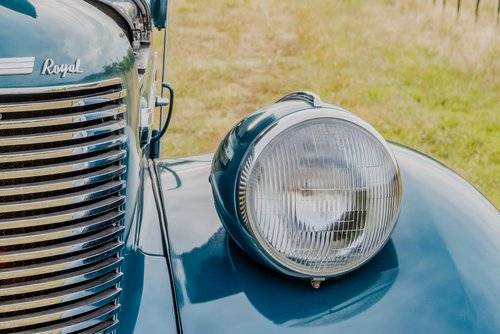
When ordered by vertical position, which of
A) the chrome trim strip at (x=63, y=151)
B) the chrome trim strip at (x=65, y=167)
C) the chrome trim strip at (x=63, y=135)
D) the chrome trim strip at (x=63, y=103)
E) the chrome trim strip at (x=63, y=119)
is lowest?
the chrome trim strip at (x=65, y=167)

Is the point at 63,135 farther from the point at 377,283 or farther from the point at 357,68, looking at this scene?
the point at 357,68

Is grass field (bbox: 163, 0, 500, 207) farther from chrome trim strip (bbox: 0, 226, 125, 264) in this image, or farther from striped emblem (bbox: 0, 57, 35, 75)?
striped emblem (bbox: 0, 57, 35, 75)

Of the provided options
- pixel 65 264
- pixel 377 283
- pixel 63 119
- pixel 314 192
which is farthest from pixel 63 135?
pixel 377 283

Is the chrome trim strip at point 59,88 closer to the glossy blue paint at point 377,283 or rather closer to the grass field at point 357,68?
the glossy blue paint at point 377,283

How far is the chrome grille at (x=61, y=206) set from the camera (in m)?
1.43

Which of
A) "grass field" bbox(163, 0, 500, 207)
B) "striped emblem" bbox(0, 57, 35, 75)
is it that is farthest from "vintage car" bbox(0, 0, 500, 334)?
"grass field" bbox(163, 0, 500, 207)

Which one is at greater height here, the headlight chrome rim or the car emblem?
the car emblem

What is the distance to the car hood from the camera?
1.42 m

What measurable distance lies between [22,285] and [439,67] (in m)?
6.48

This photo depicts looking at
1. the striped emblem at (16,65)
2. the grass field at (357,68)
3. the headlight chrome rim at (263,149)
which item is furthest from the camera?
the grass field at (357,68)

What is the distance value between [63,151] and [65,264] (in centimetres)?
23

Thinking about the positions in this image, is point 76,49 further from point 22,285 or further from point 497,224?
point 497,224

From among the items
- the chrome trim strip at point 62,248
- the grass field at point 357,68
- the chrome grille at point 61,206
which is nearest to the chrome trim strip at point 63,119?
the chrome grille at point 61,206

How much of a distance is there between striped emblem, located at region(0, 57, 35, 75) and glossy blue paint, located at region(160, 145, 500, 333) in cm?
60
